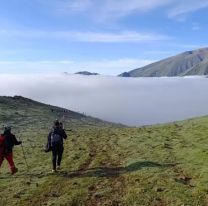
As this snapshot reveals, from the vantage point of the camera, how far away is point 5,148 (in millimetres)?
30828

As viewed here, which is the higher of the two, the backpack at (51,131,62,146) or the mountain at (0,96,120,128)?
the mountain at (0,96,120,128)

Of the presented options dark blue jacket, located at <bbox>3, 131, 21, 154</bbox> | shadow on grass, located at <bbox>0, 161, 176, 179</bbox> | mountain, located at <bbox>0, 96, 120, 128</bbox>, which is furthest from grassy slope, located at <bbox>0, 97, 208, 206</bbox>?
mountain, located at <bbox>0, 96, 120, 128</bbox>

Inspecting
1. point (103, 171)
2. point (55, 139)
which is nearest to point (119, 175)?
point (103, 171)

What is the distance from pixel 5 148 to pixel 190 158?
1351 cm

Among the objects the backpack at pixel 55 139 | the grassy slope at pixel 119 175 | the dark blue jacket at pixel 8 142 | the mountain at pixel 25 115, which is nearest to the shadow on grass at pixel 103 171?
the grassy slope at pixel 119 175

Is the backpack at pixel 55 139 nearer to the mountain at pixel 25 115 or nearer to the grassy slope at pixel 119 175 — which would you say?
the grassy slope at pixel 119 175

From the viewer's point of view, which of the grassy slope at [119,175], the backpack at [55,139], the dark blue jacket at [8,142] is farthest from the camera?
the backpack at [55,139]

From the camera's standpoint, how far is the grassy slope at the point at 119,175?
23.5 meters

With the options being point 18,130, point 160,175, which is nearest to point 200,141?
point 160,175

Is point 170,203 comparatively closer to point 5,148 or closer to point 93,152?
point 5,148

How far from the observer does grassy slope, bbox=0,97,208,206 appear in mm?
23481

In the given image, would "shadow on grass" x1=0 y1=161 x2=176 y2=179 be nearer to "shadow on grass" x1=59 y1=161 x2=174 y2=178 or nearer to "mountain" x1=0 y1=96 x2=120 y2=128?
"shadow on grass" x1=59 y1=161 x2=174 y2=178

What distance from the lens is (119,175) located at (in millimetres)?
28484

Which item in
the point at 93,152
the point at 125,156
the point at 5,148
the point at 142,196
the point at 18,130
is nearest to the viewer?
the point at 142,196
